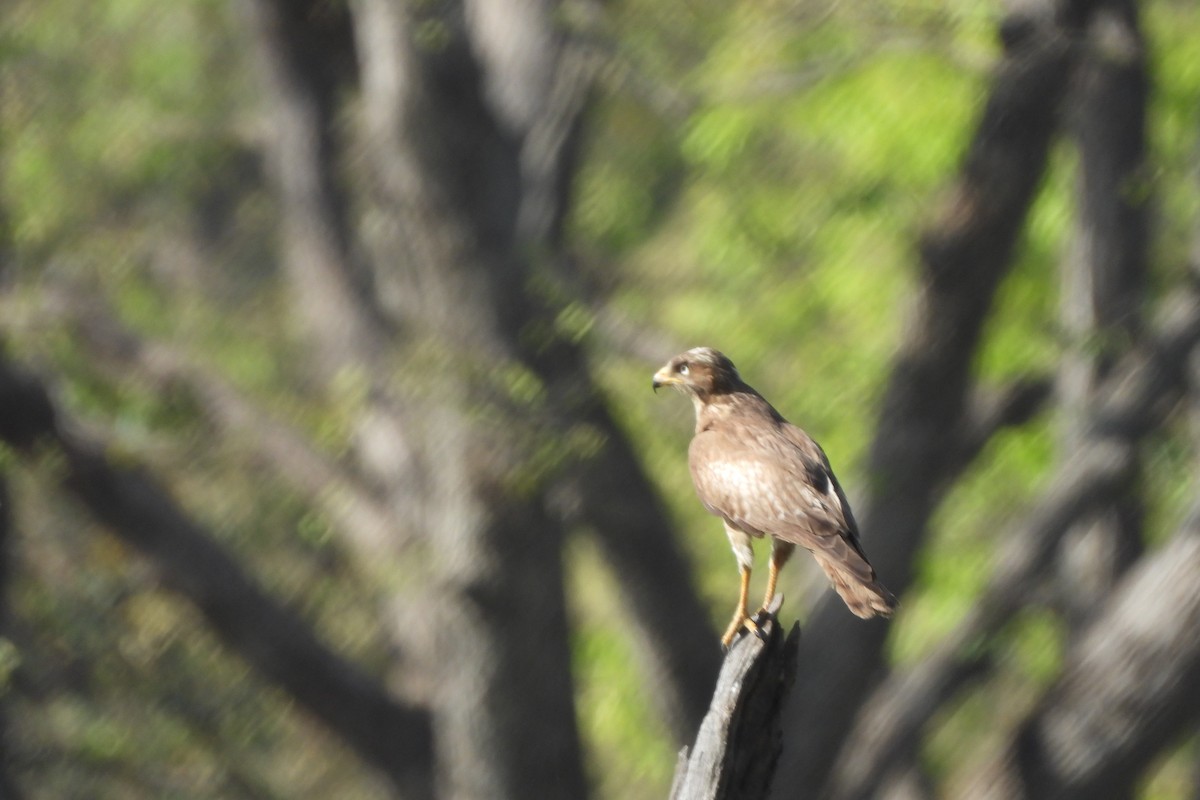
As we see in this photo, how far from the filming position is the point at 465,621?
722cm

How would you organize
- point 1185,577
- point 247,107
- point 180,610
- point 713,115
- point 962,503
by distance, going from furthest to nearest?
1. point 247,107
2. point 962,503
3. point 180,610
4. point 713,115
5. point 1185,577

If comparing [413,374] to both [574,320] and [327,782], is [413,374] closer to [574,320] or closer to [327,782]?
[574,320]

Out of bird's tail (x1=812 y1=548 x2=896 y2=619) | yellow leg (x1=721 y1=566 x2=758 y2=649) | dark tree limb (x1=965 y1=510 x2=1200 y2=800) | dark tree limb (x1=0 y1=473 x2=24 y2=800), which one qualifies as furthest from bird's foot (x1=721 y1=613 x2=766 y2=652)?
dark tree limb (x1=0 y1=473 x2=24 y2=800)

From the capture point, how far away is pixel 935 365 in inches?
277

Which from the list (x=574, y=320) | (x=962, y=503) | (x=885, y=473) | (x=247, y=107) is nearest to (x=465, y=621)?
(x=574, y=320)

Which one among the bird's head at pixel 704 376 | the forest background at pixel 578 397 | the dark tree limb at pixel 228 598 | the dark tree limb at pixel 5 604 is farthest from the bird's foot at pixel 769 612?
the dark tree limb at pixel 228 598

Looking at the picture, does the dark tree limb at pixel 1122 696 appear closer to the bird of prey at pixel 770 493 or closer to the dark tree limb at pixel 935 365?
the dark tree limb at pixel 935 365

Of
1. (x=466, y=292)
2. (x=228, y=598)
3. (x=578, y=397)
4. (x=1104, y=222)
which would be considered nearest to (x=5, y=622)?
(x=228, y=598)

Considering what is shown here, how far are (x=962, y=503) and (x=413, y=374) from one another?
3896 millimetres

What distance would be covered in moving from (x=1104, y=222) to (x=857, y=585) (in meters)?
4.38

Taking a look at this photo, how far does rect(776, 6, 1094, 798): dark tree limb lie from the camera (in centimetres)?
678

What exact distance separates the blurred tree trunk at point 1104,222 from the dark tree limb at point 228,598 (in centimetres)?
349

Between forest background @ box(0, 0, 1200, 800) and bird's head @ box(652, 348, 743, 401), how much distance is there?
1.83 metres

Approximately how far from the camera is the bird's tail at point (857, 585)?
375 centimetres
